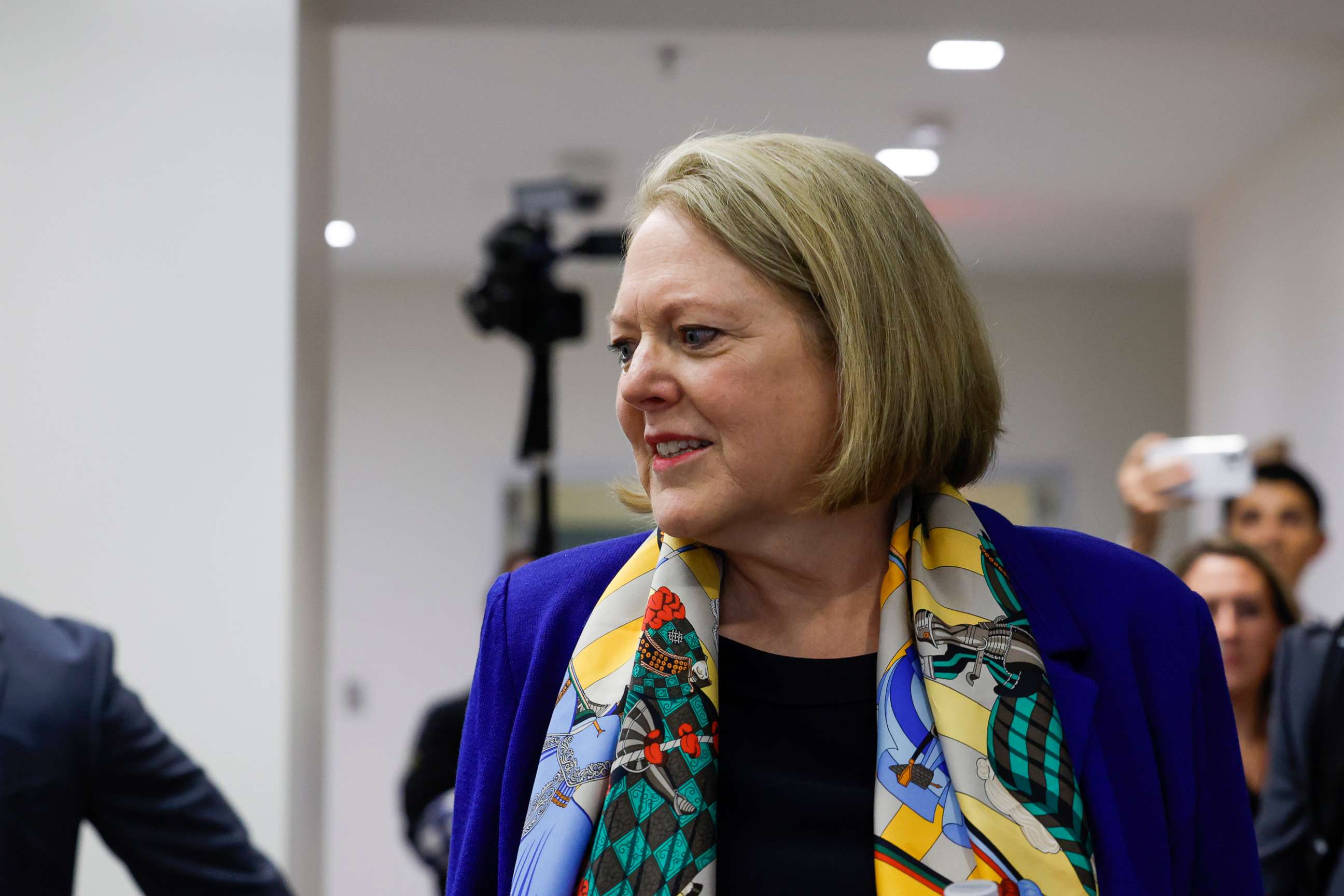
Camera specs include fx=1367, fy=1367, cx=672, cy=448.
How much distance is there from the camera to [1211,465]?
3.10 m

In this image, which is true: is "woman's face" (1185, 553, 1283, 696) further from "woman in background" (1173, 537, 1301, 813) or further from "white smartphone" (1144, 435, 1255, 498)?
"white smartphone" (1144, 435, 1255, 498)

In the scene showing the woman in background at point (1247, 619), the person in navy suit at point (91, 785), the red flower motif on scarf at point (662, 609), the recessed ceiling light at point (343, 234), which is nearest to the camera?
the red flower motif on scarf at point (662, 609)

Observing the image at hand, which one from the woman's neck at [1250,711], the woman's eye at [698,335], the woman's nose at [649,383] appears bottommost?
the woman's neck at [1250,711]

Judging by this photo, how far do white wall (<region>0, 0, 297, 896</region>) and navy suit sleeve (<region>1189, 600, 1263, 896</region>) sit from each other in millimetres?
1878

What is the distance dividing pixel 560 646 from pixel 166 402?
1682mm

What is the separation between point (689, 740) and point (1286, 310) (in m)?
4.15

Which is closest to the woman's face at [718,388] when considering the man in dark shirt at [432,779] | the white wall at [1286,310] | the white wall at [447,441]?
the man in dark shirt at [432,779]

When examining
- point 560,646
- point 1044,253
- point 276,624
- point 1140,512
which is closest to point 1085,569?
point 560,646

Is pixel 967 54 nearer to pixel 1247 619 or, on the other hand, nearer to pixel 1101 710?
pixel 1247 619

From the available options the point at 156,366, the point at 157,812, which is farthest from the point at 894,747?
the point at 156,366

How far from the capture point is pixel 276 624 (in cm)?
254

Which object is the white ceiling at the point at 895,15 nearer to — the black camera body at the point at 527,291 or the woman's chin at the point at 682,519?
the black camera body at the point at 527,291

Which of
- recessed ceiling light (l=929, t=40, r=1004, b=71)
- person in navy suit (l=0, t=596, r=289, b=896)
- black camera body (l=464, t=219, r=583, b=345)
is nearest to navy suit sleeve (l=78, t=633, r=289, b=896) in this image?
person in navy suit (l=0, t=596, r=289, b=896)

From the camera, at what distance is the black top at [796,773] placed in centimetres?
100
